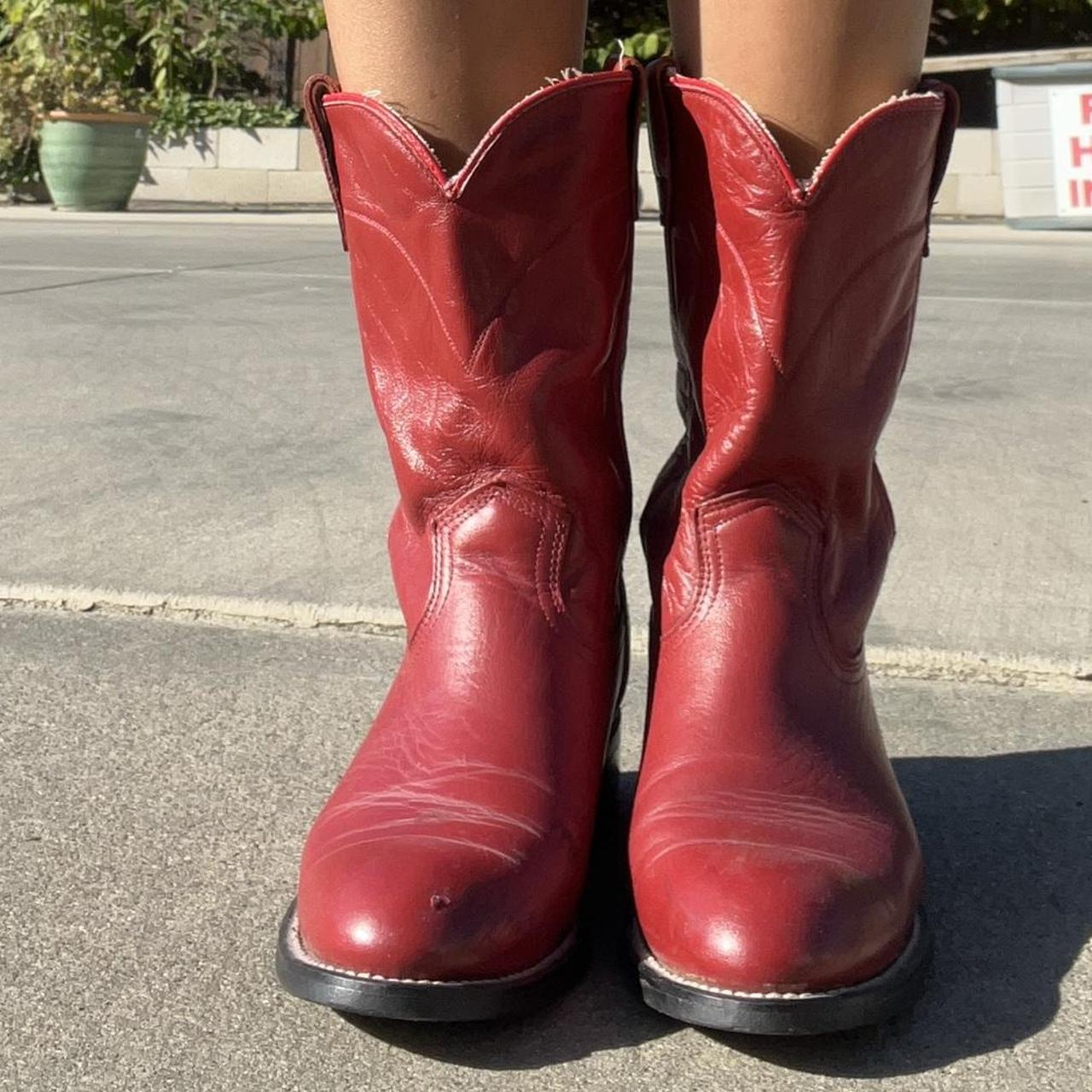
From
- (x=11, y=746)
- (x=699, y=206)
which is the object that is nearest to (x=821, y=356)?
(x=699, y=206)

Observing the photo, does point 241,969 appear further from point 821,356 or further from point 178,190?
point 178,190

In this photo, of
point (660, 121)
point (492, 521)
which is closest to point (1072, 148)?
point (660, 121)

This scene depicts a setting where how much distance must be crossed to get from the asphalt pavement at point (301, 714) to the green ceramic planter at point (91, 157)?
6.66m

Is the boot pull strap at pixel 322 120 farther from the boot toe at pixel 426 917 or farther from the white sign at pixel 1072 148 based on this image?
the white sign at pixel 1072 148

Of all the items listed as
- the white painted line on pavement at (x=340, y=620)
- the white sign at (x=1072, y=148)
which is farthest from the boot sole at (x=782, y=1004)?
the white sign at (x=1072, y=148)

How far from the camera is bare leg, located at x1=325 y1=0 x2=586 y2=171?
1.15m

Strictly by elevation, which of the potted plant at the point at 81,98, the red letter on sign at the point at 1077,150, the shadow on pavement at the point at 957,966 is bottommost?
the red letter on sign at the point at 1077,150

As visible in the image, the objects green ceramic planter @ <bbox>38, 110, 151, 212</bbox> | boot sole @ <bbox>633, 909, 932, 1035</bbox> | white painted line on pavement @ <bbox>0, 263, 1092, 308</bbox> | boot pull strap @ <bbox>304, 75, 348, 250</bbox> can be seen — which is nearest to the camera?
boot sole @ <bbox>633, 909, 932, 1035</bbox>

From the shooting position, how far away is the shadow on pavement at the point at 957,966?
1.01 meters

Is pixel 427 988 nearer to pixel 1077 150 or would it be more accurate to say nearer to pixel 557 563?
pixel 557 563

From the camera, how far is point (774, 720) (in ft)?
3.86

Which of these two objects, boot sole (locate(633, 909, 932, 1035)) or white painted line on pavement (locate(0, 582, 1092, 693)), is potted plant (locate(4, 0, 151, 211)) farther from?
boot sole (locate(633, 909, 932, 1035))

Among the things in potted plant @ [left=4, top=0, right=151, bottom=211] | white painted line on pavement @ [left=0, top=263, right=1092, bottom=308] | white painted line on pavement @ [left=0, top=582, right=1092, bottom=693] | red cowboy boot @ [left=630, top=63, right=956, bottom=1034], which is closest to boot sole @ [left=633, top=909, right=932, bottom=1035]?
red cowboy boot @ [left=630, top=63, right=956, bottom=1034]

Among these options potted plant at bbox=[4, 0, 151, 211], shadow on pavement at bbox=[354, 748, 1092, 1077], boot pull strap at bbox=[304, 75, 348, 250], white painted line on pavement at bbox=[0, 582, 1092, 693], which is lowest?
potted plant at bbox=[4, 0, 151, 211]
